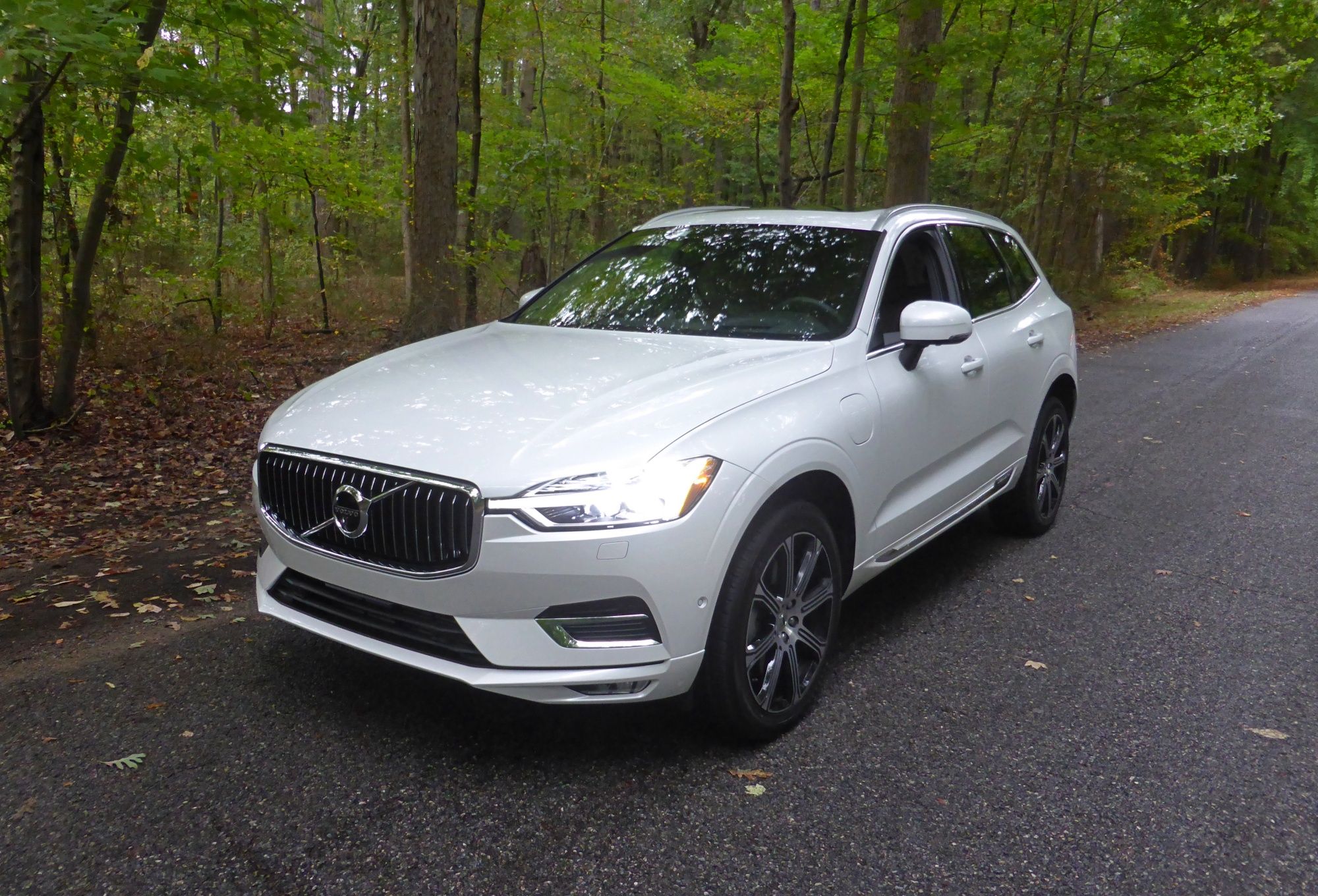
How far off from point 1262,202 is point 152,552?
40655mm

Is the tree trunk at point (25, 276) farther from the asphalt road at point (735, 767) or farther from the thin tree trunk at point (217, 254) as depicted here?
the asphalt road at point (735, 767)

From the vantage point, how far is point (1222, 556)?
5.46 m

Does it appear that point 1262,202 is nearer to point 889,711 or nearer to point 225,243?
point 225,243

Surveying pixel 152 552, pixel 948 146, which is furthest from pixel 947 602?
pixel 948 146

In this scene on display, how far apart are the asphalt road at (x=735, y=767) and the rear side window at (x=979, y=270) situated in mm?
1460

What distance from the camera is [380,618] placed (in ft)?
10.3

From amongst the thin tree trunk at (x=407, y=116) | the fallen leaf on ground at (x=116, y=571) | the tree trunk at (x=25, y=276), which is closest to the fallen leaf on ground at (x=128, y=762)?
the fallen leaf on ground at (x=116, y=571)

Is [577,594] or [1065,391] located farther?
[1065,391]

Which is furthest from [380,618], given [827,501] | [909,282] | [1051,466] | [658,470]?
[1051,466]

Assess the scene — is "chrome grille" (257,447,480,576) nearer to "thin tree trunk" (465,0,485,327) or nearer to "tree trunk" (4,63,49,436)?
"tree trunk" (4,63,49,436)

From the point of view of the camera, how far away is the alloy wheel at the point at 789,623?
3271mm

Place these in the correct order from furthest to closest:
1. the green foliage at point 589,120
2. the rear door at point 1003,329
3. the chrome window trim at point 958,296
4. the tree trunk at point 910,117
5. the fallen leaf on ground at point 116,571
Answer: the tree trunk at point 910,117, the green foliage at point 589,120, the fallen leaf on ground at point 116,571, the rear door at point 1003,329, the chrome window trim at point 958,296

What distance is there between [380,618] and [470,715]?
59 cm

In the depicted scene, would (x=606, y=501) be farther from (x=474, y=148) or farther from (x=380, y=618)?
(x=474, y=148)
